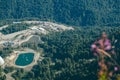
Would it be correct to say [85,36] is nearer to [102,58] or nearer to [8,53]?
[8,53]

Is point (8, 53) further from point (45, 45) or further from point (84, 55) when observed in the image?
point (84, 55)

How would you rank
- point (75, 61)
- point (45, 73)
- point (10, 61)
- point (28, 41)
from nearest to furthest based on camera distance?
point (45, 73), point (75, 61), point (10, 61), point (28, 41)

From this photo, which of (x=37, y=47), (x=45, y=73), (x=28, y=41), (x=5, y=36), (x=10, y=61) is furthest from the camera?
(x=5, y=36)

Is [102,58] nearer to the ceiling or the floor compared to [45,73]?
nearer to the ceiling

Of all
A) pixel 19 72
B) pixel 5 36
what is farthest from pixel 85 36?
pixel 19 72

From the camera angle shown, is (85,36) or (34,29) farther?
(34,29)

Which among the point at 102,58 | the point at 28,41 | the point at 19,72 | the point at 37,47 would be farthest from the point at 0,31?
the point at 102,58
